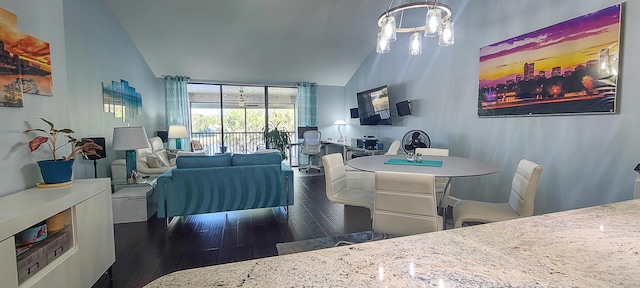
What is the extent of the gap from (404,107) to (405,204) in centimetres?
322

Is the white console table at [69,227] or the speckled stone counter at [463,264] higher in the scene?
the speckled stone counter at [463,264]

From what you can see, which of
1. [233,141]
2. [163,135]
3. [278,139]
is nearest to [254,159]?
[278,139]

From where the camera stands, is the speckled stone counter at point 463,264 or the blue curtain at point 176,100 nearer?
the speckled stone counter at point 463,264

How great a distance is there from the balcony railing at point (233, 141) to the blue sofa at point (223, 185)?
13.9 ft

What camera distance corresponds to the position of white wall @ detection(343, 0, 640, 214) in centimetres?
211

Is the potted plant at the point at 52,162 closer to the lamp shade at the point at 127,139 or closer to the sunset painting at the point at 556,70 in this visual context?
the lamp shade at the point at 127,139

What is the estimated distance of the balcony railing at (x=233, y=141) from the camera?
24.5ft

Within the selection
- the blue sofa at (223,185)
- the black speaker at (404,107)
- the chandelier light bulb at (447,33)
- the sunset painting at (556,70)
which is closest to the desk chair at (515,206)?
the sunset painting at (556,70)

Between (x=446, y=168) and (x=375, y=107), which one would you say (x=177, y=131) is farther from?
(x=446, y=168)

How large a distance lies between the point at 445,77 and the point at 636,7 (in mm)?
1916

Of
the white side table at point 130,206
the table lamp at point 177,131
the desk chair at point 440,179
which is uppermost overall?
the table lamp at point 177,131

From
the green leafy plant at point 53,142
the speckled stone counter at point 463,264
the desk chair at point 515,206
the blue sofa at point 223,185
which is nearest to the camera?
the speckled stone counter at point 463,264

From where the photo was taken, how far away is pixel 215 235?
2832 mm

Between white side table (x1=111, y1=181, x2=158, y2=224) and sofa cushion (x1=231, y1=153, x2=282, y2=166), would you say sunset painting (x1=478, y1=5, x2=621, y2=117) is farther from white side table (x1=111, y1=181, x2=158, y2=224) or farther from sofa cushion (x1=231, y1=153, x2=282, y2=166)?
white side table (x1=111, y1=181, x2=158, y2=224)
